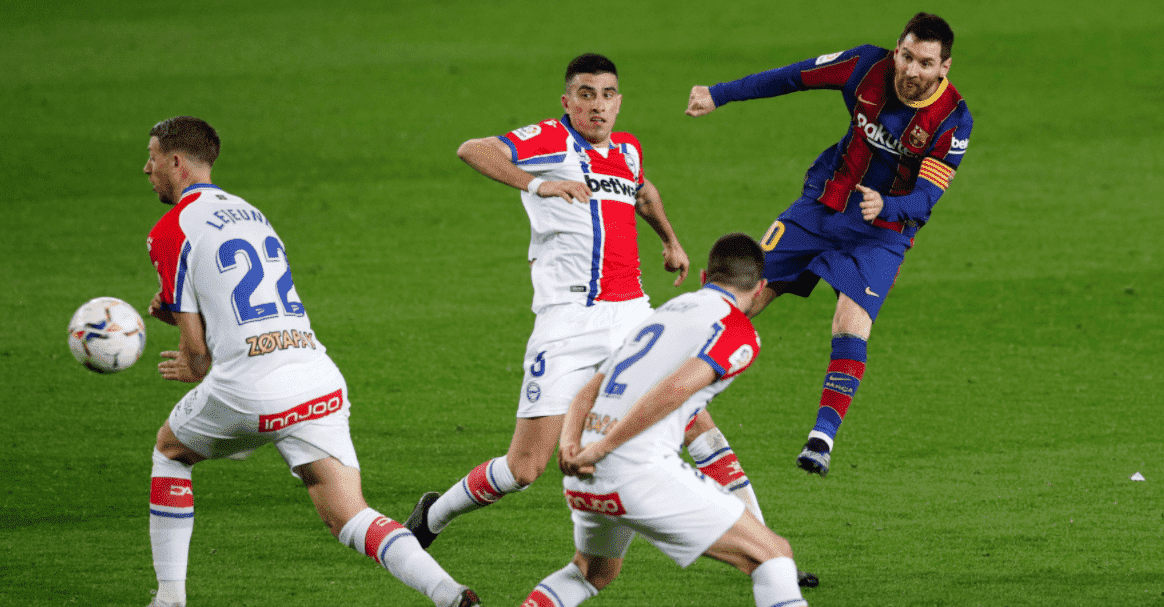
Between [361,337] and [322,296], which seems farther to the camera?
[322,296]

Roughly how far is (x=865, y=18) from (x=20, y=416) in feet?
45.4

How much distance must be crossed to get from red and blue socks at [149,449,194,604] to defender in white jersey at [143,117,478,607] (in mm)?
214

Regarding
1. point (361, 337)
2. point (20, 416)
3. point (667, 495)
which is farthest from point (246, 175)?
point (667, 495)

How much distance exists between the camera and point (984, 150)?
45.7ft

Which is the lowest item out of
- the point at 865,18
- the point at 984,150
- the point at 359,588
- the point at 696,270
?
the point at 359,588

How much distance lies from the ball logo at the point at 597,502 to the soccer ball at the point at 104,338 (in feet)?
6.81

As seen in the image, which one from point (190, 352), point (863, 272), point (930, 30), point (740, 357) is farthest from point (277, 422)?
point (930, 30)

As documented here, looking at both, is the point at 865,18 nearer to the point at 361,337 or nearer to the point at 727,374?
the point at 361,337

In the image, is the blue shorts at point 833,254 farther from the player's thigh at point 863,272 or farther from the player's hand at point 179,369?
the player's hand at point 179,369

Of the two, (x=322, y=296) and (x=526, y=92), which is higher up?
(x=526, y=92)

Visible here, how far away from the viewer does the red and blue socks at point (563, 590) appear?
163 inches

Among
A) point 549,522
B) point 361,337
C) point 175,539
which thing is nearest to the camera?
point 175,539

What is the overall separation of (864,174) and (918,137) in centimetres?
36

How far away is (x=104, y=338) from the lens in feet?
16.1
